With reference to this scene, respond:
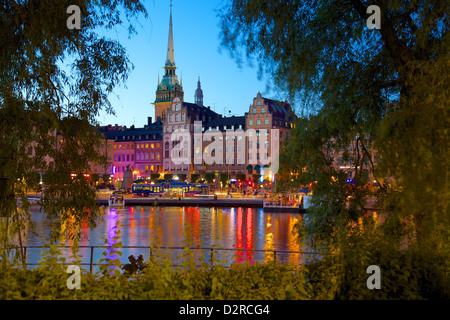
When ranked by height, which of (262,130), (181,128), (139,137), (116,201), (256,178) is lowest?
(116,201)

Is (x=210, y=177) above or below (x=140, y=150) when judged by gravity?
below

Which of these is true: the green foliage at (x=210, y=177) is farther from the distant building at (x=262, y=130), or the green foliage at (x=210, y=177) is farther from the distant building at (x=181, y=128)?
the distant building at (x=181, y=128)

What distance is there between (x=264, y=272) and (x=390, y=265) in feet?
7.60

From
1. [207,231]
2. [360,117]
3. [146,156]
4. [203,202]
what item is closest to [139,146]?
[146,156]

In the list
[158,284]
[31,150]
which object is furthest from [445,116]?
[31,150]

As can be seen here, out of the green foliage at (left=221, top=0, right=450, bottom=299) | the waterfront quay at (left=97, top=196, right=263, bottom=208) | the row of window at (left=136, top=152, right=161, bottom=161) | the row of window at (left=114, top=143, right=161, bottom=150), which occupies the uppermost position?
the row of window at (left=114, top=143, right=161, bottom=150)

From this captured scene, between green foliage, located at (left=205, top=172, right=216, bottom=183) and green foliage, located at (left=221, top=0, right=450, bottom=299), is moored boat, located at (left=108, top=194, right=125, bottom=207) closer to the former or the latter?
green foliage, located at (left=205, top=172, right=216, bottom=183)

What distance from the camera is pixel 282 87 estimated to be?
1451 centimetres

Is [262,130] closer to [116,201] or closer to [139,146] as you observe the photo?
[139,146]

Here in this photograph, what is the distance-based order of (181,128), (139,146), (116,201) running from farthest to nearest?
(139,146) → (181,128) → (116,201)

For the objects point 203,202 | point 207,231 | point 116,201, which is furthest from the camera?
point 203,202

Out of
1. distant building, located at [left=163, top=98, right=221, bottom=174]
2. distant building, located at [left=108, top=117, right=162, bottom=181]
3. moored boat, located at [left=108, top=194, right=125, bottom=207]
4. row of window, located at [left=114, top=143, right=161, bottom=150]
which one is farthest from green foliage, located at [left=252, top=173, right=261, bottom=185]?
moored boat, located at [left=108, top=194, right=125, bottom=207]
